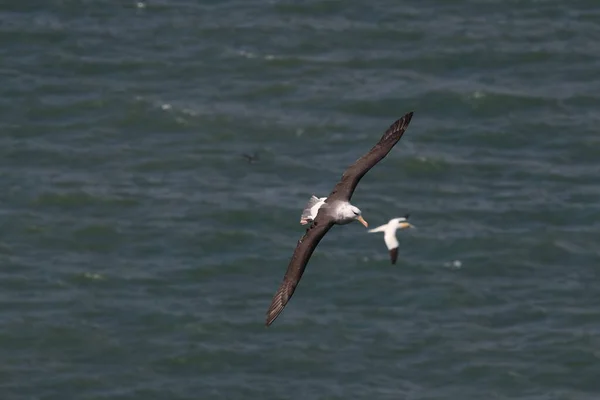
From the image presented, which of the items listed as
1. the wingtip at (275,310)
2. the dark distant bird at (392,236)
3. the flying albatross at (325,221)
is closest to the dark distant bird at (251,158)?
the dark distant bird at (392,236)

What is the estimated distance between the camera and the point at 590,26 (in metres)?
67.8

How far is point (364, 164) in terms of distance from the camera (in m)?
28.8

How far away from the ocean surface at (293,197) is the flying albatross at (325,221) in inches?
755

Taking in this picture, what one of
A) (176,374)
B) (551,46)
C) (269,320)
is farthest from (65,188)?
(269,320)

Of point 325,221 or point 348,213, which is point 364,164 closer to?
point 348,213

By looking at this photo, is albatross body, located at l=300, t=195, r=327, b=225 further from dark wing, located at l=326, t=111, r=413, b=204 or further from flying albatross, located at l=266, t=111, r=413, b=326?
dark wing, located at l=326, t=111, r=413, b=204

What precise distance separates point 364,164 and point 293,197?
2684 centimetres

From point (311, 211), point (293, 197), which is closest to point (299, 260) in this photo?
point (311, 211)

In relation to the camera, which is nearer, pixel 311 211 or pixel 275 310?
pixel 275 310

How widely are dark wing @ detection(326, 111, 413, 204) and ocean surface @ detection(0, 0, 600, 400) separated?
62.5 feet

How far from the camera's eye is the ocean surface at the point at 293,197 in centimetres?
4800

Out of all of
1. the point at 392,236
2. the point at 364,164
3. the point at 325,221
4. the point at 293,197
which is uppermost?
the point at 364,164

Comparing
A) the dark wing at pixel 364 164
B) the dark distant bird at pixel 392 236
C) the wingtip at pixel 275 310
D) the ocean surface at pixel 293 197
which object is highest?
the dark wing at pixel 364 164

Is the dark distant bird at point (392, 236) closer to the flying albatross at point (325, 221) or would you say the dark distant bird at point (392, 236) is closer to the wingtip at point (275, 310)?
the flying albatross at point (325, 221)
